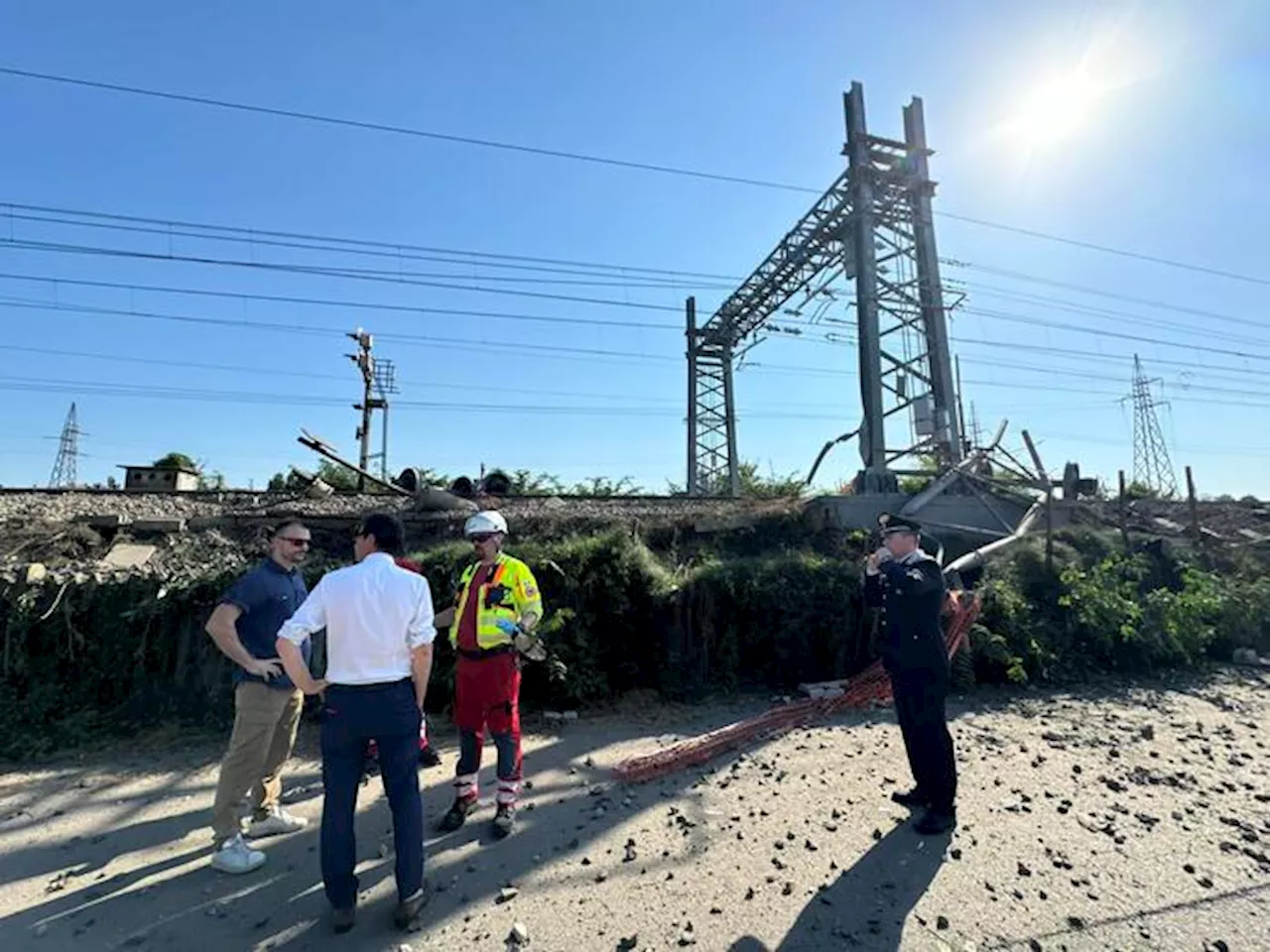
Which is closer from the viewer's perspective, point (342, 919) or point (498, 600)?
point (342, 919)

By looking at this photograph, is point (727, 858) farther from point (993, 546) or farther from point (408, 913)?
point (993, 546)

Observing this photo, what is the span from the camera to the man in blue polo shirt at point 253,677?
3627 mm

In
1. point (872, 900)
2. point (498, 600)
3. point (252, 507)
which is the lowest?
point (872, 900)

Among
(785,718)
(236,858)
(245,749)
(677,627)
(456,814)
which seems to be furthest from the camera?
(677,627)

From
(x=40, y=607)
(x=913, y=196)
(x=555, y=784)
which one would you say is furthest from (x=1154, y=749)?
(x=913, y=196)

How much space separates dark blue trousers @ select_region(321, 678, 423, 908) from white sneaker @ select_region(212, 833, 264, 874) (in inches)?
35.8

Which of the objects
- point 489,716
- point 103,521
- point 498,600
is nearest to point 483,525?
point 498,600

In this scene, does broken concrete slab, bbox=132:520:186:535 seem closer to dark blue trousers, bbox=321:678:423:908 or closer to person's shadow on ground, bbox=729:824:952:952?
dark blue trousers, bbox=321:678:423:908

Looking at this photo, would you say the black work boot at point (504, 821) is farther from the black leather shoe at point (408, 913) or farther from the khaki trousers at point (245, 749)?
the khaki trousers at point (245, 749)

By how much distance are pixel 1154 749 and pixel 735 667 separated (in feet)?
12.6

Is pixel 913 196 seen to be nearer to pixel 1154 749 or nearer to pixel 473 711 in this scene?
pixel 1154 749

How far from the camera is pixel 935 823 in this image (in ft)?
13.2

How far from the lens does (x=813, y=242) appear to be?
17.5 metres

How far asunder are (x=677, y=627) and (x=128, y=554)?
6.06 meters
